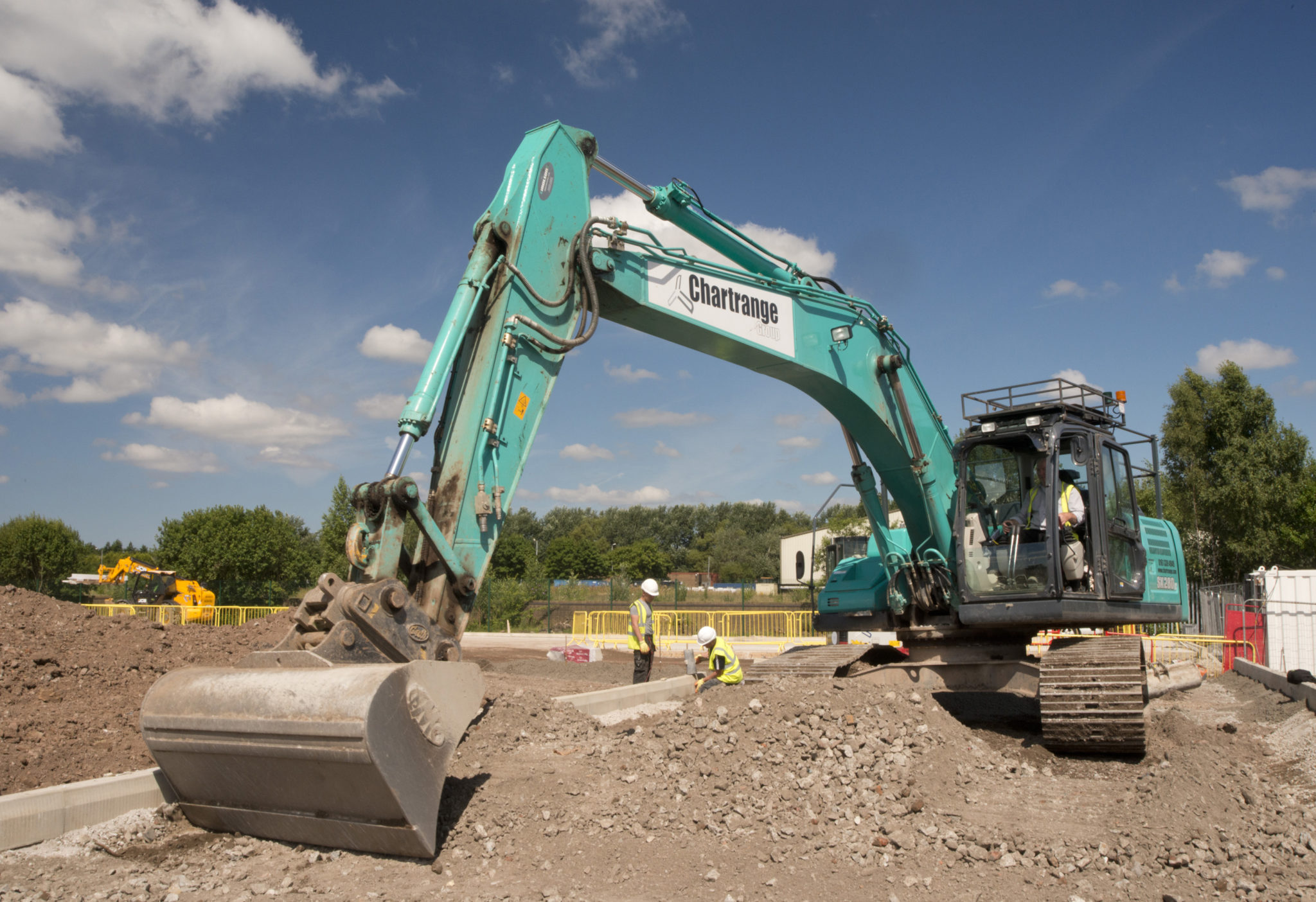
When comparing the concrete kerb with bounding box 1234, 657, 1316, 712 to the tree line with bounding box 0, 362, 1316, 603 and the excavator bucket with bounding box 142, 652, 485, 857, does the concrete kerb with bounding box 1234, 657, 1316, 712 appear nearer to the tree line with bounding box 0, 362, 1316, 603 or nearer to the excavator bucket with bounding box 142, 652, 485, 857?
the tree line with bounding box 0, 362, 1316, 603

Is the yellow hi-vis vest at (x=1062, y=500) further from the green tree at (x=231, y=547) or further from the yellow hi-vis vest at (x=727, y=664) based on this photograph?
the green tree at (x=231, y=547)

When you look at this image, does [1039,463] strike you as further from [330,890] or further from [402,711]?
[330,890]

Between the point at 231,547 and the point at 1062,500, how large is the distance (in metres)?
40.6

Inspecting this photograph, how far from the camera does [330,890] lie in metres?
3.99

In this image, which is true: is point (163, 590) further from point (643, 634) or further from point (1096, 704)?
point (1096, 704)

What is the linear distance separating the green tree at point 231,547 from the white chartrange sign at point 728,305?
3639 centimetres

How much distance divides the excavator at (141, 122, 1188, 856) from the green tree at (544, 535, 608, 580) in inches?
3299

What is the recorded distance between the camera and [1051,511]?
734 cm

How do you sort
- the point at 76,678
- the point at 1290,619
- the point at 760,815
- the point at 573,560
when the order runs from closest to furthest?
1. the point at 760,815
2. the point at 76,678
3. the point at 1290,619
4. the point at 573,560

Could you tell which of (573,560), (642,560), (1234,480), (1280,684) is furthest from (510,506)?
(642,560)

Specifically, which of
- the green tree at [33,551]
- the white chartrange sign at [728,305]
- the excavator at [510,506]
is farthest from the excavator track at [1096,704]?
the green tree at [33,551]

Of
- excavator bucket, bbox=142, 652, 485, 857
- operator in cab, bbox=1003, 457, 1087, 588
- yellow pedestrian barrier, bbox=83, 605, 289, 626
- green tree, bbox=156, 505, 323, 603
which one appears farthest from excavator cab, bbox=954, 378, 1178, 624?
green tree, bbox=156, 505, 323, 603

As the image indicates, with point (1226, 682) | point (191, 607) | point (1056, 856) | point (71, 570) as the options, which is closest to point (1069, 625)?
point (1056, 856)

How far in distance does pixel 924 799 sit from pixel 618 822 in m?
1.96
